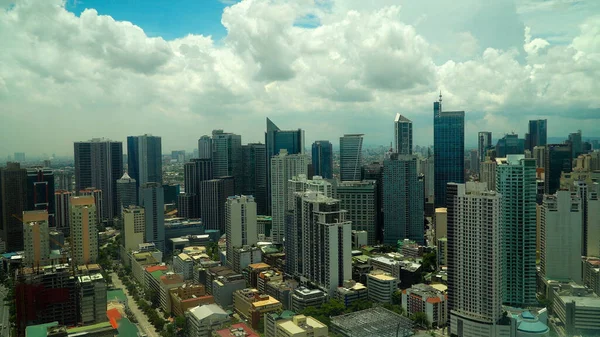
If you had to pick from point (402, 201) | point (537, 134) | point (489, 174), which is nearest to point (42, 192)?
point (402, 201)

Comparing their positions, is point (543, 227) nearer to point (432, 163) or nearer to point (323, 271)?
point (323, 271)

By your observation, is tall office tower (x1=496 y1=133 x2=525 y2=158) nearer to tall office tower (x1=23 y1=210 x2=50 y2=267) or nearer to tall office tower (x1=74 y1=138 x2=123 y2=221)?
tall office tower (x1=23 y1=210 x2=50 y2=267)

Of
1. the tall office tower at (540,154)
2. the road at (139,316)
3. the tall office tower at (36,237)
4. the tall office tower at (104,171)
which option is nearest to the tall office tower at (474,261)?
the tall office tower at (540,154)

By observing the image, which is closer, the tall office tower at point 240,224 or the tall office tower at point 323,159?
the tall office tower at point 240,224

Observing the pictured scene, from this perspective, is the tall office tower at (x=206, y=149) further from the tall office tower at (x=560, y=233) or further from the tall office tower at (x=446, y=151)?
the tall office tower at (x=560, y=233)

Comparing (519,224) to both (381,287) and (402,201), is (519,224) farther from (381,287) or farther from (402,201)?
(402,201)

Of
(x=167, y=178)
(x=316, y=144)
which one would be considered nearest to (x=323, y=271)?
(x=316, y=144)
